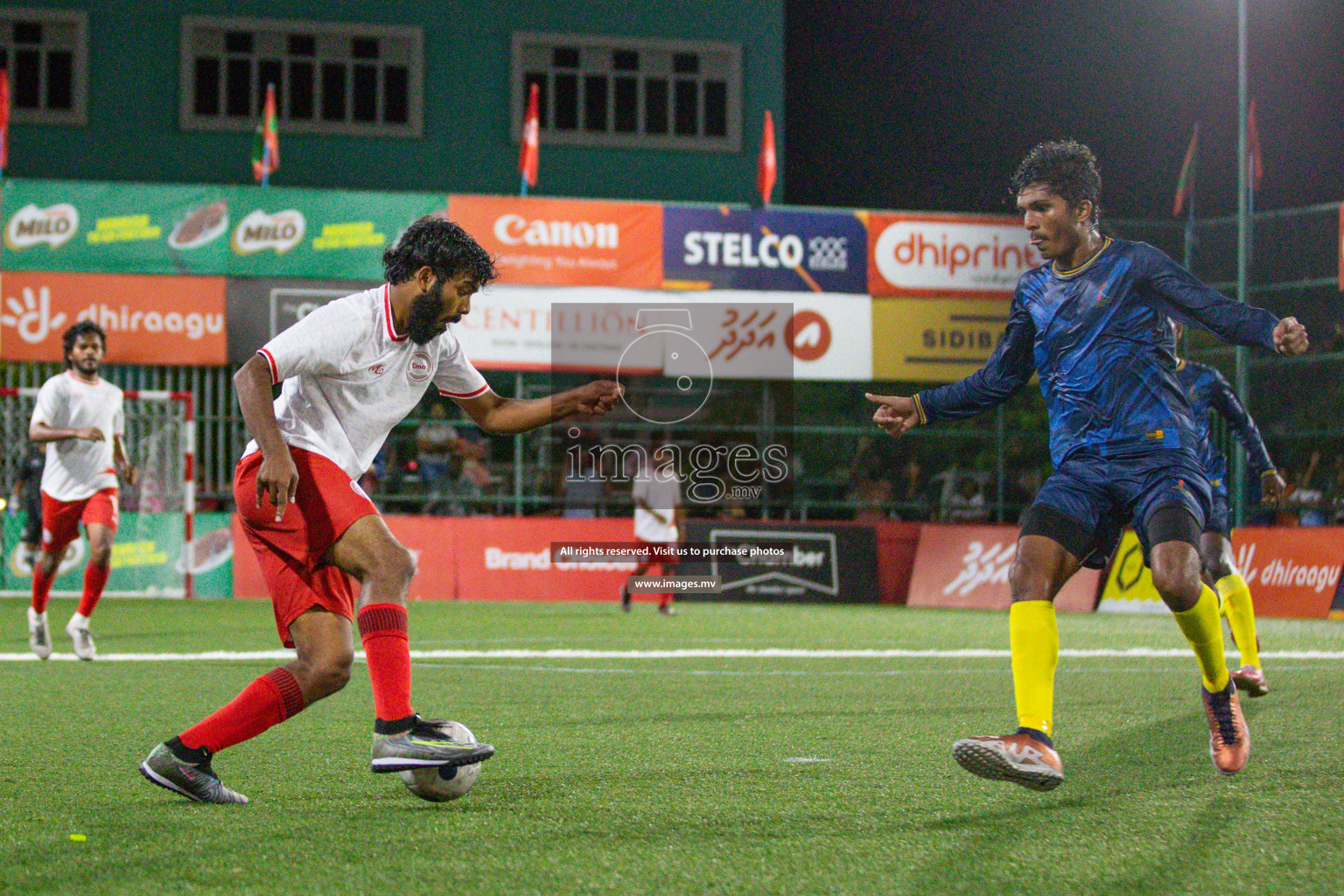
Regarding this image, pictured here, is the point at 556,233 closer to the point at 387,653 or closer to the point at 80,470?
the point at 80,470

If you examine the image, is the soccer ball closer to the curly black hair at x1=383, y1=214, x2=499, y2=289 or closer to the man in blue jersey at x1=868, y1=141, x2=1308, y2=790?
the curly black hair at x1=383, y1=214, x2=499, y2=289

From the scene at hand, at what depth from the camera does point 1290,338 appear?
16.4 feet

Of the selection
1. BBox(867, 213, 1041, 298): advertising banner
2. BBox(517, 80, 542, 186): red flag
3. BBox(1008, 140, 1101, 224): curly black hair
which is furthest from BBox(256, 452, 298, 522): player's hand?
BBox(517, 80, 542, 186): red flag

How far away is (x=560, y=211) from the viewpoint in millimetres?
22875

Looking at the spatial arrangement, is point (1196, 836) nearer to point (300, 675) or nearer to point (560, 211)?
point (300, 675)

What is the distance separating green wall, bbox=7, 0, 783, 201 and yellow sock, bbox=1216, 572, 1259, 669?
71.7 ft

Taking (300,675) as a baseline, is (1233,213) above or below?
above

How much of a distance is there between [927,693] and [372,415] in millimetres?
4675

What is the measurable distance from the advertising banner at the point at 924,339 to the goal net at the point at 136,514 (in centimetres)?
1058

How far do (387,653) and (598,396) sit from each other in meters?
1.18

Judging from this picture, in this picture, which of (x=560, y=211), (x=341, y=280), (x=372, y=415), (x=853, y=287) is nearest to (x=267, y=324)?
(x=341, y=280)

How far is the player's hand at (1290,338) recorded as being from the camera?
497 centimetres

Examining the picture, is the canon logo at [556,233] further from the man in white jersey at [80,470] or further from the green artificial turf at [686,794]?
the green artificial turf at [686,794]

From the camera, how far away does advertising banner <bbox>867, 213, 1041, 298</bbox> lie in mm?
23453
